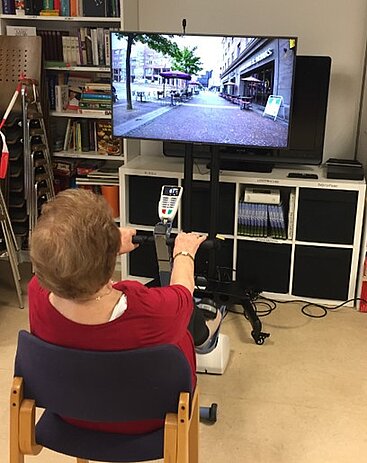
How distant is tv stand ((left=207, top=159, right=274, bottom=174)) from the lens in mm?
3465

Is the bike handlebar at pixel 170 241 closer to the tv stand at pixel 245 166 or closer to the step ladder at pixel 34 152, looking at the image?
the tv stand at pixel 245 166

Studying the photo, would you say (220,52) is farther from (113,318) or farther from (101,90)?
(113,318)

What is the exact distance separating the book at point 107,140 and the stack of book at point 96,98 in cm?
11

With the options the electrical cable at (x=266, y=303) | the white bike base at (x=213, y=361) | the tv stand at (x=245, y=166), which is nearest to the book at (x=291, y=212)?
the tv stand at (x=245, y=166)

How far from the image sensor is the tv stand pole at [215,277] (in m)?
3.02

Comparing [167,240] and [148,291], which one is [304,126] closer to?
[167,240]

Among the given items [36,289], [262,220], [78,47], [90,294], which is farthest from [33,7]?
[90,294]

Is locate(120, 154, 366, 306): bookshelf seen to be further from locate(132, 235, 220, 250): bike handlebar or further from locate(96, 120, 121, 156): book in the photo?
locate(132, 235, 220, 250): bike handlebar

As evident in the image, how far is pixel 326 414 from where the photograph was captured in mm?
2451

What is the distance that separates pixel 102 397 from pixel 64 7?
2.81 m

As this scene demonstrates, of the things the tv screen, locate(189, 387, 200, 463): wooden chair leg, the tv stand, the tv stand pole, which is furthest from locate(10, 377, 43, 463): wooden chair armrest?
the tv stand

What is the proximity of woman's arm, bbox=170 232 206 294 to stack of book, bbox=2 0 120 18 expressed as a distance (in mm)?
2176

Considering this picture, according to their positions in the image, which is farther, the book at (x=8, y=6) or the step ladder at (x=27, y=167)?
the book at (x=8, y=6)

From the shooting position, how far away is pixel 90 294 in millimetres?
1336
